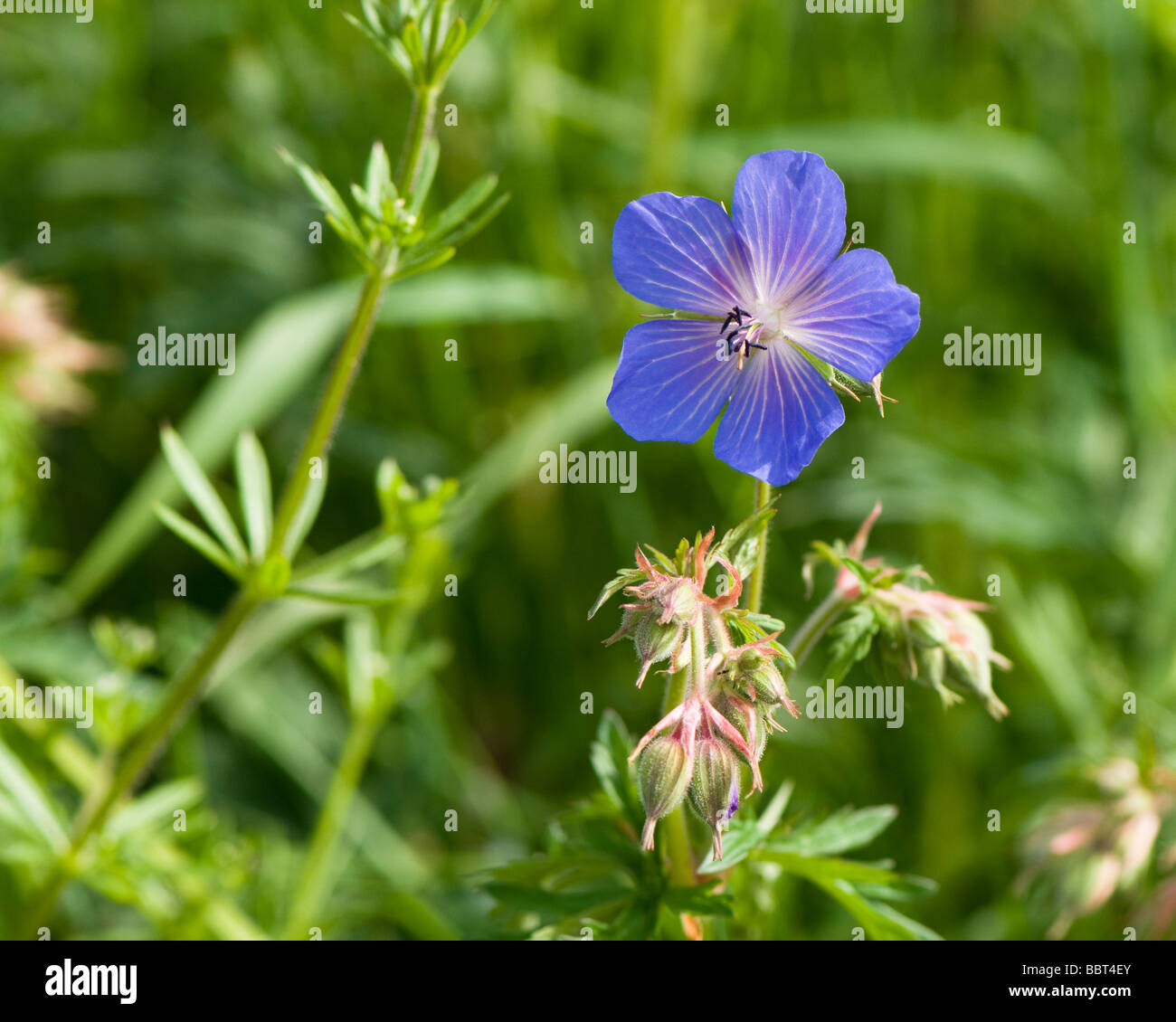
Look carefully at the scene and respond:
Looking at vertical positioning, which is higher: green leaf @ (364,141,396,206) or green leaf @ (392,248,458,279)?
green leaf @ (364,141,396,206)

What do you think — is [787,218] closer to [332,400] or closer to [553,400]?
[332,400]

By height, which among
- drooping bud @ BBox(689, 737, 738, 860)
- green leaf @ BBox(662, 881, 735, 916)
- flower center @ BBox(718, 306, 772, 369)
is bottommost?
green leaf @ BBox(662, 881, 735, 916)

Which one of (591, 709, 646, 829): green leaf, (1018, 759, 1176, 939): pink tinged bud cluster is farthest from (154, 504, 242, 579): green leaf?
(1018, 759, 1176, 939): pink tinged bud cluster

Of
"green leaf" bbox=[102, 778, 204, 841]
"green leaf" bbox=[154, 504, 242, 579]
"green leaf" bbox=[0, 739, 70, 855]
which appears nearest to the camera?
"green leaf" bbox=[154, 504, 242, 579]

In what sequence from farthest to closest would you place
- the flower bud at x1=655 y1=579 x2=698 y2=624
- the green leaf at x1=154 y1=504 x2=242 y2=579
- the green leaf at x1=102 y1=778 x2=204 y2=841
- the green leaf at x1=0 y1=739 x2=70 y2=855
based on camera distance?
the green leaf at x1=102 y1=778 x2=204 y2=841 → the green leaf at x1=0 y1=739 x2=70 y2=855 → the green leaf at x1=154 y1=504 x2=242 y2=579 → the flower bud at x1=655 y1=579 x2=698 y2=624

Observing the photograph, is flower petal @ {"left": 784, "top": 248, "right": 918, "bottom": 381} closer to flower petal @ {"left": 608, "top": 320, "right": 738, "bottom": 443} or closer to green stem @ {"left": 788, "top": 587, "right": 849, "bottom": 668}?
flower petal @ {"left": 608, "top": 320, "right": 738, "bottom": 443}

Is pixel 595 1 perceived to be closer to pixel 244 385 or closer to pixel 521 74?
pixel 521 74

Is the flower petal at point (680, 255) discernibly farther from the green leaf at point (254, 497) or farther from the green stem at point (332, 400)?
the green leaf at point (254, 497)
